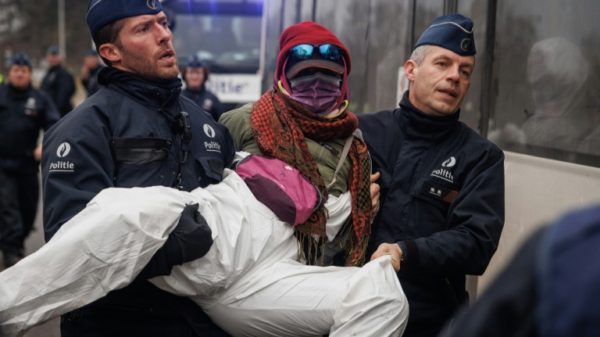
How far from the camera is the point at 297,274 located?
2.73 meters

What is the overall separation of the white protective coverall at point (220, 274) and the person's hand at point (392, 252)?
0.12 meters

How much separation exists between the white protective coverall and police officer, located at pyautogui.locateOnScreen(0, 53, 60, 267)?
6730 millimetres

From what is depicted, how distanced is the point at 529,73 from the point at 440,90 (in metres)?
1.50

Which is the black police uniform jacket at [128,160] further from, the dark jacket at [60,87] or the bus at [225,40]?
the bus at [225,40]

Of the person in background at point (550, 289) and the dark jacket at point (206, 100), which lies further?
the dark jacket at point (206, 100)

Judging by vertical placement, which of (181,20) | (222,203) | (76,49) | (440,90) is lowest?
(76,49)

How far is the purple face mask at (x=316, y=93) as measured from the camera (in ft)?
10.1

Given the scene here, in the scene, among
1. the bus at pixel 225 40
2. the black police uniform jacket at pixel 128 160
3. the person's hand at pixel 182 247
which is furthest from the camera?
the bus at pixel 225 40

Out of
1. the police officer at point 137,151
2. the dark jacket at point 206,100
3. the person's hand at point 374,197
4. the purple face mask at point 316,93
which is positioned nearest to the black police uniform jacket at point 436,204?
the person's hand at point 374,197

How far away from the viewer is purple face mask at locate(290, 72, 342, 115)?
10.1ft

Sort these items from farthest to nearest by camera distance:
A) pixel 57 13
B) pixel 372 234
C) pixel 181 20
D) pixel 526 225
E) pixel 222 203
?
pixel 57 13 → pixel 181 20 → pixel 526 225 → pixel 372 234 → pixel 222 203

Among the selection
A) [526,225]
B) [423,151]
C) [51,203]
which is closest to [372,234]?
[423,151]

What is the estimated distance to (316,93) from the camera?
3086mm

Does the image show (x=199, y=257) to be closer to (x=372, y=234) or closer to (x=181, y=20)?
(x=372, y=234)
